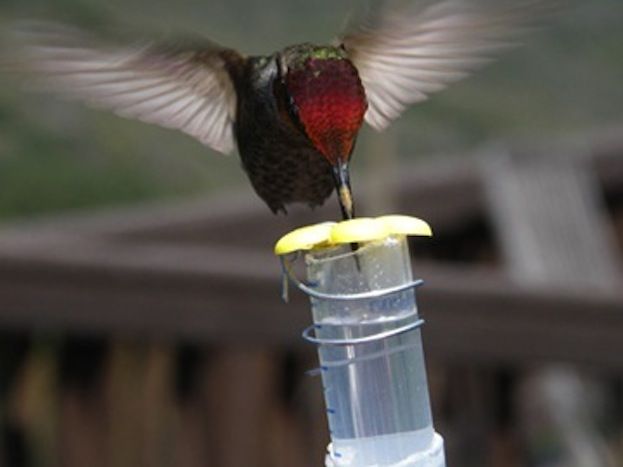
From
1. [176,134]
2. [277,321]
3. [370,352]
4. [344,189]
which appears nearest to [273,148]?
[344,189]

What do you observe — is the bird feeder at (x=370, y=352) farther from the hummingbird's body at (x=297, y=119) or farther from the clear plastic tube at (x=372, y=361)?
the hummingbird's body at (x=297, y=119)

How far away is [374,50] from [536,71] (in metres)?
8.31

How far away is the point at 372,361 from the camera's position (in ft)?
6.99

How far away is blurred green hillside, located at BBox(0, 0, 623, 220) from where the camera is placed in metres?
8.24

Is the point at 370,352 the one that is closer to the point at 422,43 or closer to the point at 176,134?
the point at 422,43

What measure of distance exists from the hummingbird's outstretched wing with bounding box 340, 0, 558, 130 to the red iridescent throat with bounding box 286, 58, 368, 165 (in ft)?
1.36

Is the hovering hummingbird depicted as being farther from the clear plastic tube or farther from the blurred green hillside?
the blurred green hillside

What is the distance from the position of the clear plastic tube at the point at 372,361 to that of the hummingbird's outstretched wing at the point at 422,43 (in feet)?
1.99

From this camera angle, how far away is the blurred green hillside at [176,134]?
8.24 metres

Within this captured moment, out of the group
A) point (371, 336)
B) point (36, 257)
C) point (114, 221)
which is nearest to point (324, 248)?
point (371, 336)

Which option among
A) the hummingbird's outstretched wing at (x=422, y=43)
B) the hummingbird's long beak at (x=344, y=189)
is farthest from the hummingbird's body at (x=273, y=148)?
the hummingbird's long beak at (x=344, y=189)

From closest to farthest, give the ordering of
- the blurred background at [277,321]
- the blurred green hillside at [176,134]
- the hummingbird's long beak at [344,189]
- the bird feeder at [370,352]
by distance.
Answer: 1. the bird feeder at [370,352]
2. the hummingbird's long beak at [344,189]
3. the blurred background at [277,321]
4. the blurred green hillside at [176,134]

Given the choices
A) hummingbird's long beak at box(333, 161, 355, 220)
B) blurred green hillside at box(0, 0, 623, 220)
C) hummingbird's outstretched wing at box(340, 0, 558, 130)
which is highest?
blurred green hillside at box(0, 0, 623, 220)

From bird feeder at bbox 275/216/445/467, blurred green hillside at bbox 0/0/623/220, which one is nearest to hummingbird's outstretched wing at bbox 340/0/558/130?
bird feeder at bbox 275/216/445/467
